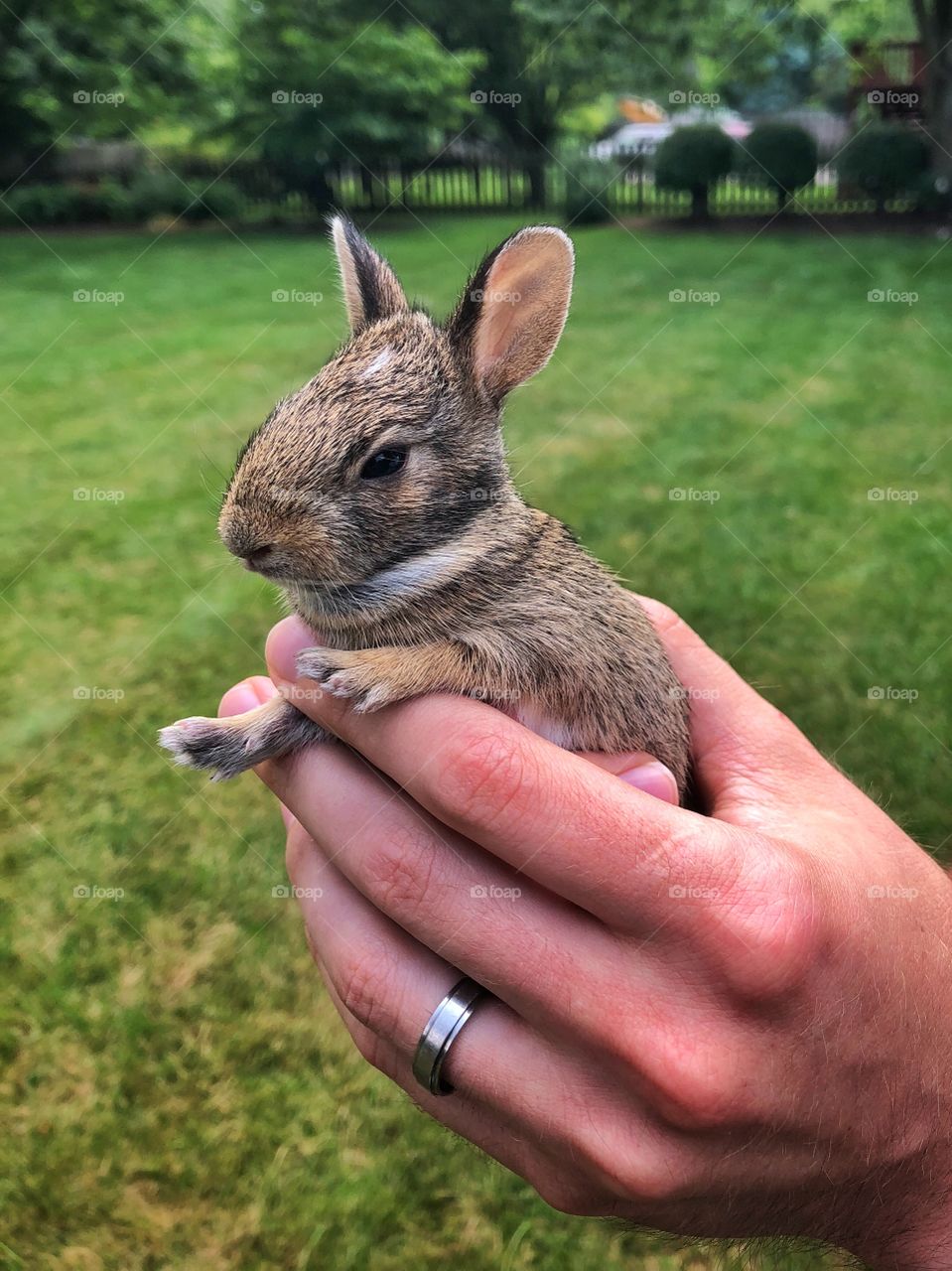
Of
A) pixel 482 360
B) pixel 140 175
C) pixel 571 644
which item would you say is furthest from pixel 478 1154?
pixel 140 175

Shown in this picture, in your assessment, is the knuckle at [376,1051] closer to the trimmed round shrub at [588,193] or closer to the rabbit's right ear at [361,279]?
the rabbit's right ear at [361,279]

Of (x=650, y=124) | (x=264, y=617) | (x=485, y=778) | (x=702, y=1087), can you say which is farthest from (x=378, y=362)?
(x=650, y=124)

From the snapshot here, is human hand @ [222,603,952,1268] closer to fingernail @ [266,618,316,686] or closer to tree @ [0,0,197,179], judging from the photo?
fingernail @ [266,618,316,686]

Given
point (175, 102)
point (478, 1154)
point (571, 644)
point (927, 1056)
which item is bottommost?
point (478, 1154)

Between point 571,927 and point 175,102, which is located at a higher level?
point 175,102

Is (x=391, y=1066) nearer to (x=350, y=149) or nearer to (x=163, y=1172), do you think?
(x=163, y=1172)

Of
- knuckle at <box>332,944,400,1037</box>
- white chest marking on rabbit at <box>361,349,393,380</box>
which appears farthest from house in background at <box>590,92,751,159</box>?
knuckle at <box>332,944,400,1037</box>

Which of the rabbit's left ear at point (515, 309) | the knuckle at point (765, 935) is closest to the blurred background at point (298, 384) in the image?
the rabbit's left ear at point (515, 309)

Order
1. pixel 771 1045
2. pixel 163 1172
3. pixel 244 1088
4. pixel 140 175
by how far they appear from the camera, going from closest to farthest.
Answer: pixel 771 1045
pixel 163 1172
pixel 244 1088
pixel 140 175
